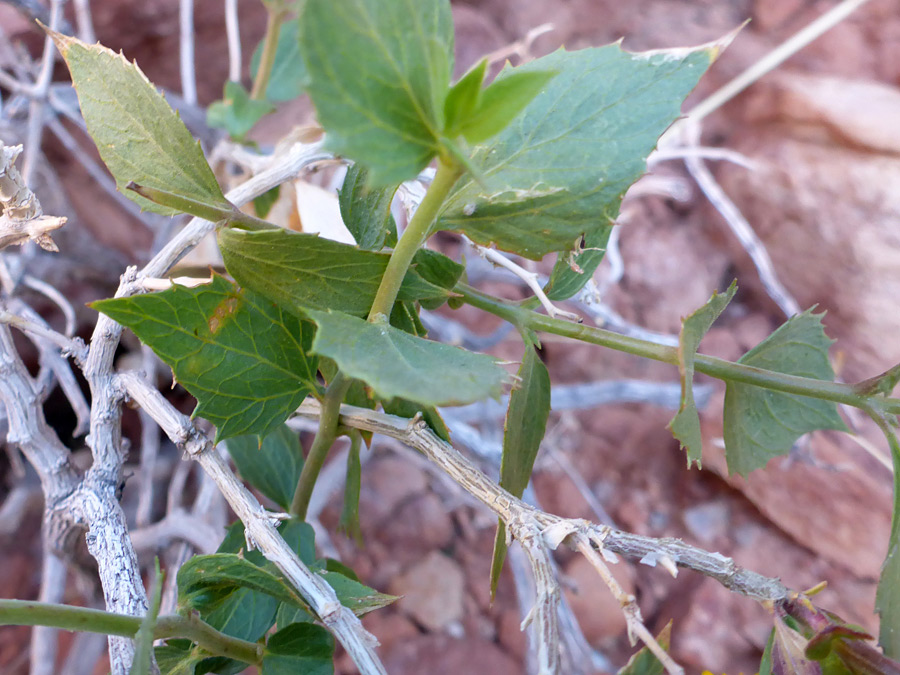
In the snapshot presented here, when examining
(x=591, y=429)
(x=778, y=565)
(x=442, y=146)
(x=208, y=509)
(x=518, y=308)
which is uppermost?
(x=442, y=146)

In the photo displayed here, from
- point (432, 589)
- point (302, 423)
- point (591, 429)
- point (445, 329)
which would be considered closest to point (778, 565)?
point (591, 429)

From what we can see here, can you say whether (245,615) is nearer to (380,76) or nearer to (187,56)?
(380,76)

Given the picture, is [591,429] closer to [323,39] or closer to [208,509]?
[208,509]

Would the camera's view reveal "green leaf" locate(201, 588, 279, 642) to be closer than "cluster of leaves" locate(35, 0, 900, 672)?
No

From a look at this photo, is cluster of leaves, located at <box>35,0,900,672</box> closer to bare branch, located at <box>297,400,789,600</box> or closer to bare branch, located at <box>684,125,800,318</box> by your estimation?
bare branch, located at <box>297,400,789,600</box>

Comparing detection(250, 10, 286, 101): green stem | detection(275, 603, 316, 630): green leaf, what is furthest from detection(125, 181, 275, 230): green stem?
detection(250, 10, 286, 101): green stem

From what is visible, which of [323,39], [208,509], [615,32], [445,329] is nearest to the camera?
[323,39]
